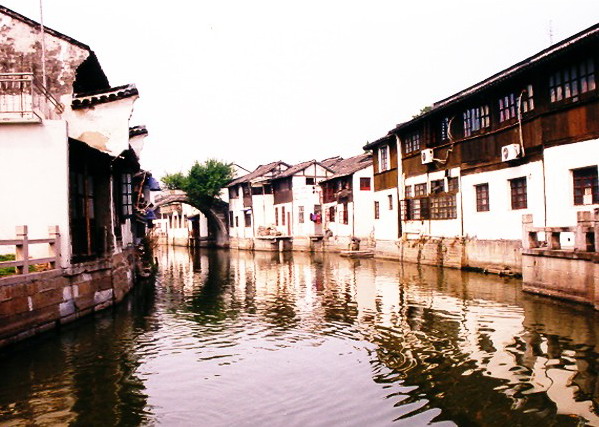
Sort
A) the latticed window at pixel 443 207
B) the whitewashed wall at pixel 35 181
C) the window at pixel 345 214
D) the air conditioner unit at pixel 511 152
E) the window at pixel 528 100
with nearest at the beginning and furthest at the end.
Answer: the whitewashed wall at pixel 35 181 → the window at pixel 528 100 → the air conditioner unit at pixel 511 152 → the latticed window at pixel 443 207 → the window at pixel 345 214

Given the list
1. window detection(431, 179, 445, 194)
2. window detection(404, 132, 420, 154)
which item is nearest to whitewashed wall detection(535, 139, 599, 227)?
window detection(431, 179, 445, 194)

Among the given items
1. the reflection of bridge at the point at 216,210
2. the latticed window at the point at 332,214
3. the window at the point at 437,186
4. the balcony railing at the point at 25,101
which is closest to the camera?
the balcony railing at the point at 25,101

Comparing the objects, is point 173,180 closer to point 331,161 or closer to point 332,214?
point 331,161

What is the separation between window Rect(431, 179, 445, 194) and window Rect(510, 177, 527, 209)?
17.7 ft

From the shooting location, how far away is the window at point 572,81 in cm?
1592

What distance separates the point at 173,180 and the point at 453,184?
131 feet

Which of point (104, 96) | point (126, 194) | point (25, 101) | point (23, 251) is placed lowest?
point (23, 251)

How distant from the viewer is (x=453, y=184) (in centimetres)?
2503

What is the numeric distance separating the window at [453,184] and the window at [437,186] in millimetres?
584

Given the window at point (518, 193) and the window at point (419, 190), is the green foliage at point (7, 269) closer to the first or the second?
the window at point (518, 193)

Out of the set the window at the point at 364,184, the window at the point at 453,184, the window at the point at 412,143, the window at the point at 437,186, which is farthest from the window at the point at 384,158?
the window at the point at 453,184

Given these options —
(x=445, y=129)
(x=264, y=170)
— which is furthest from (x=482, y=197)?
(x=264, y=170)

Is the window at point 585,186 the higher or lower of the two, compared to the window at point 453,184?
lower

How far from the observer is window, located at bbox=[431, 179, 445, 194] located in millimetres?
26109
